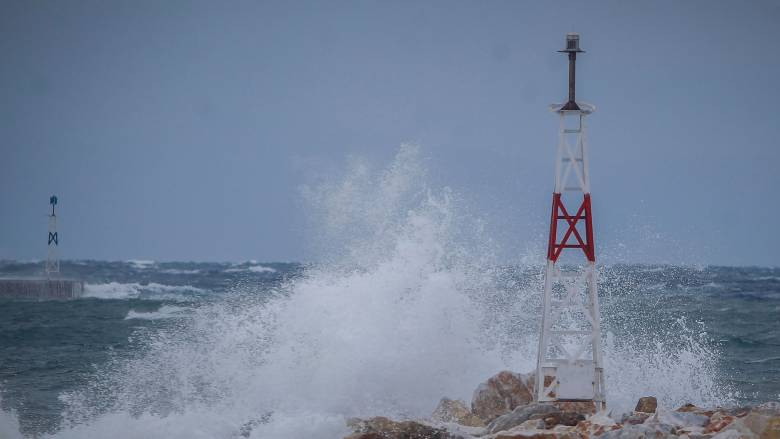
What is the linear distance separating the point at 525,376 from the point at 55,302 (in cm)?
3603

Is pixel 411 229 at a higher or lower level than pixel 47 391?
higher

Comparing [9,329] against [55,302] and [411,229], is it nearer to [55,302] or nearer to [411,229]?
[55,302]

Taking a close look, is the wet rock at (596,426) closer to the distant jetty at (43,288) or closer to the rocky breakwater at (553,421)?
the rocky breakwater at (553,421)

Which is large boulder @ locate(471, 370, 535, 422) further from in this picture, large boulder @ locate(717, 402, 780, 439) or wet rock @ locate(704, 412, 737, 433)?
large boulder @ locate(717, 402, 780, 439)

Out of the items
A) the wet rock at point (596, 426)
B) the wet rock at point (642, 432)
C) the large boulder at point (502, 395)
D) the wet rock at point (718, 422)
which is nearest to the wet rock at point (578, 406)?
the large boulder at point (502, 395)

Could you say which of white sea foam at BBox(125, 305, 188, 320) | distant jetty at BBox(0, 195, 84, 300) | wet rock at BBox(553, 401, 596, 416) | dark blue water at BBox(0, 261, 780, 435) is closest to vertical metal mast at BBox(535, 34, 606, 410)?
wet rock at BBox(553, 401, 596, 416)

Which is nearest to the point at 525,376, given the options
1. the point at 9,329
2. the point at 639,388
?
the point at 639,388

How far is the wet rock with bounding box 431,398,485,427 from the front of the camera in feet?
51.9

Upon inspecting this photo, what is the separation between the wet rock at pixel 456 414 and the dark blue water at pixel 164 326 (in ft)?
22.0

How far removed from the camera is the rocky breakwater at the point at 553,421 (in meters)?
12.0

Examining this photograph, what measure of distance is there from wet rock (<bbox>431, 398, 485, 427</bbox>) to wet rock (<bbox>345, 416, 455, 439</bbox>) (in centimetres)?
236

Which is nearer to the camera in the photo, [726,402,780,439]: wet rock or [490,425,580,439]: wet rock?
[726,402,780,439]: wet rock

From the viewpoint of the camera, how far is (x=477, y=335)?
20375mm

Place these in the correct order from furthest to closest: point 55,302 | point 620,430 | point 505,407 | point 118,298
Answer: point 118,298, point 55,302, point 505,407, point 620,430
